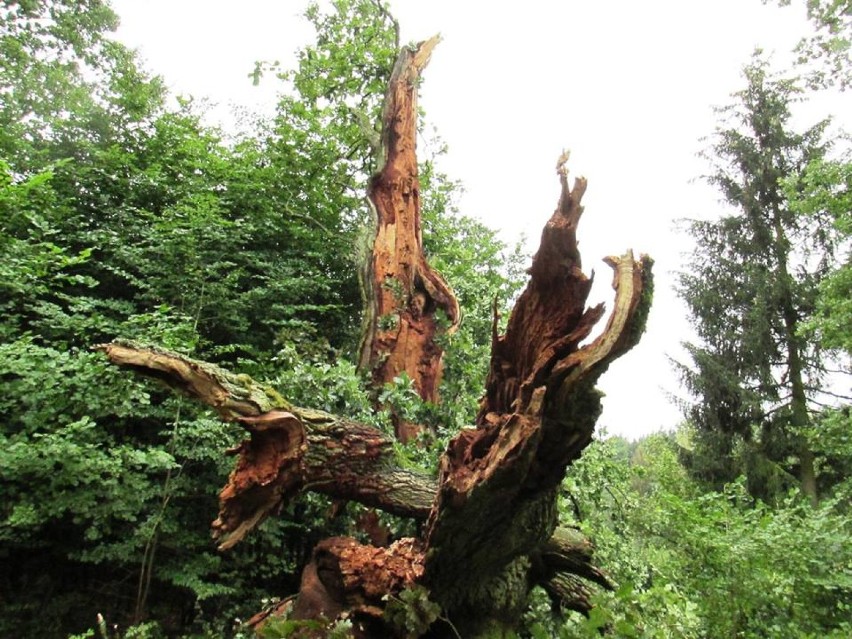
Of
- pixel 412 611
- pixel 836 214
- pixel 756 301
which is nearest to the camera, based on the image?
pixel 412 611

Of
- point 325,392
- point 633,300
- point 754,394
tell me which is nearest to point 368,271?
point 325,392

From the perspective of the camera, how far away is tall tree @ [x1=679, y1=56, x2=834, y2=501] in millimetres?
12969

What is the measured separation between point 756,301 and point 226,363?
13131mm

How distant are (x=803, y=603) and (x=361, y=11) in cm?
1055

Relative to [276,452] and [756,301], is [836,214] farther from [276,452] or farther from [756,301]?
[276,452]

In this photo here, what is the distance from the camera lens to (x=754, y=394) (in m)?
13.1

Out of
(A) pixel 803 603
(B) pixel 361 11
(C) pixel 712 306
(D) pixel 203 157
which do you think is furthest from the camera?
(C) pixel 712 306

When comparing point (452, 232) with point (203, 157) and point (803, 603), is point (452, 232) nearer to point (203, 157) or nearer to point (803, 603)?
point (203, 157)

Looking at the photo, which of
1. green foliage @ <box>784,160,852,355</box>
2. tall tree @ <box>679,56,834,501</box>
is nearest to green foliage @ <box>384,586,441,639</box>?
green foliage @ <box>784,160,852,355</box>

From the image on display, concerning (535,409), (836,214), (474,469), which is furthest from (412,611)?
(836,214)

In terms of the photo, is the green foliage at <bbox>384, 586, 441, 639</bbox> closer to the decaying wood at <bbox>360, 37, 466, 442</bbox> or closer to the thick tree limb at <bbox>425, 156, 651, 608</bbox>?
the thick tree limb at <bbox>425, 156, 651, 608</bbox>

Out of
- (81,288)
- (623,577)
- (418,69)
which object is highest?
(418,69)

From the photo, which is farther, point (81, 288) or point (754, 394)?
point (754, 394)

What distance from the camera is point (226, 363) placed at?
6.19 metres
